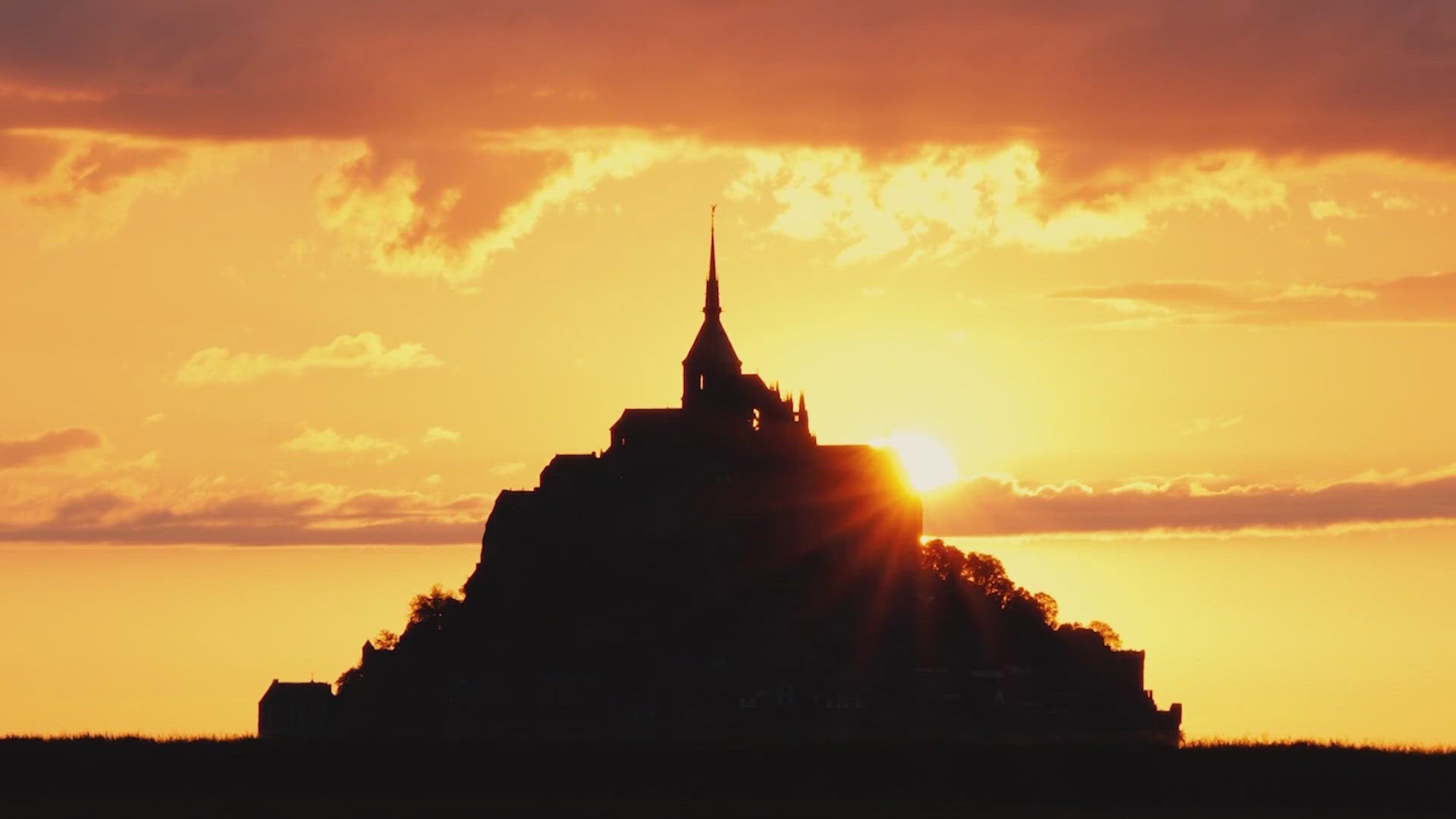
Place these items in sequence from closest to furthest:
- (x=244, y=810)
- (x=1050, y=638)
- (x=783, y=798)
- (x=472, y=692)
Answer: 1. (x=244, y=810)
2. (x=783, y=798)
3. (x=472, y=692)
4. (x=1050, y=638)

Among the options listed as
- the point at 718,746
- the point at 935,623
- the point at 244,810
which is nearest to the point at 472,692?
the point at 935,623

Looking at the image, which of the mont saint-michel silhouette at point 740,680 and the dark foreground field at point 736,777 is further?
the mont saint-michel silhouette at point 740,680

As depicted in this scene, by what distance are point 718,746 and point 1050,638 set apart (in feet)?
315

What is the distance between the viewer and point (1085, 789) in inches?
3885

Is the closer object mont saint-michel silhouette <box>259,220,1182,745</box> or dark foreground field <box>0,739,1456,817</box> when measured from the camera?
dark foreground field <box>0,739,1456,817</box>

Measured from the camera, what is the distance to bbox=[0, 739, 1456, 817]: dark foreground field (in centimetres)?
9575

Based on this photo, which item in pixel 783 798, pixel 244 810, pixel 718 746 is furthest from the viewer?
pixel 718 746

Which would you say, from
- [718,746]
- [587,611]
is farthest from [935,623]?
[718,746]

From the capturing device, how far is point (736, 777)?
99.9 m

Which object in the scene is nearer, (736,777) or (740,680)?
(736,777)

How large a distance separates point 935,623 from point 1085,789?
96342mm

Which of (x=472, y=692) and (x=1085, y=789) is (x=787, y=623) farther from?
(x=1085, y=789)

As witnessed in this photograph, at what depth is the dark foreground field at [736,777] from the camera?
95.8m

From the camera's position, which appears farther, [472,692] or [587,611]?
[587,611]
